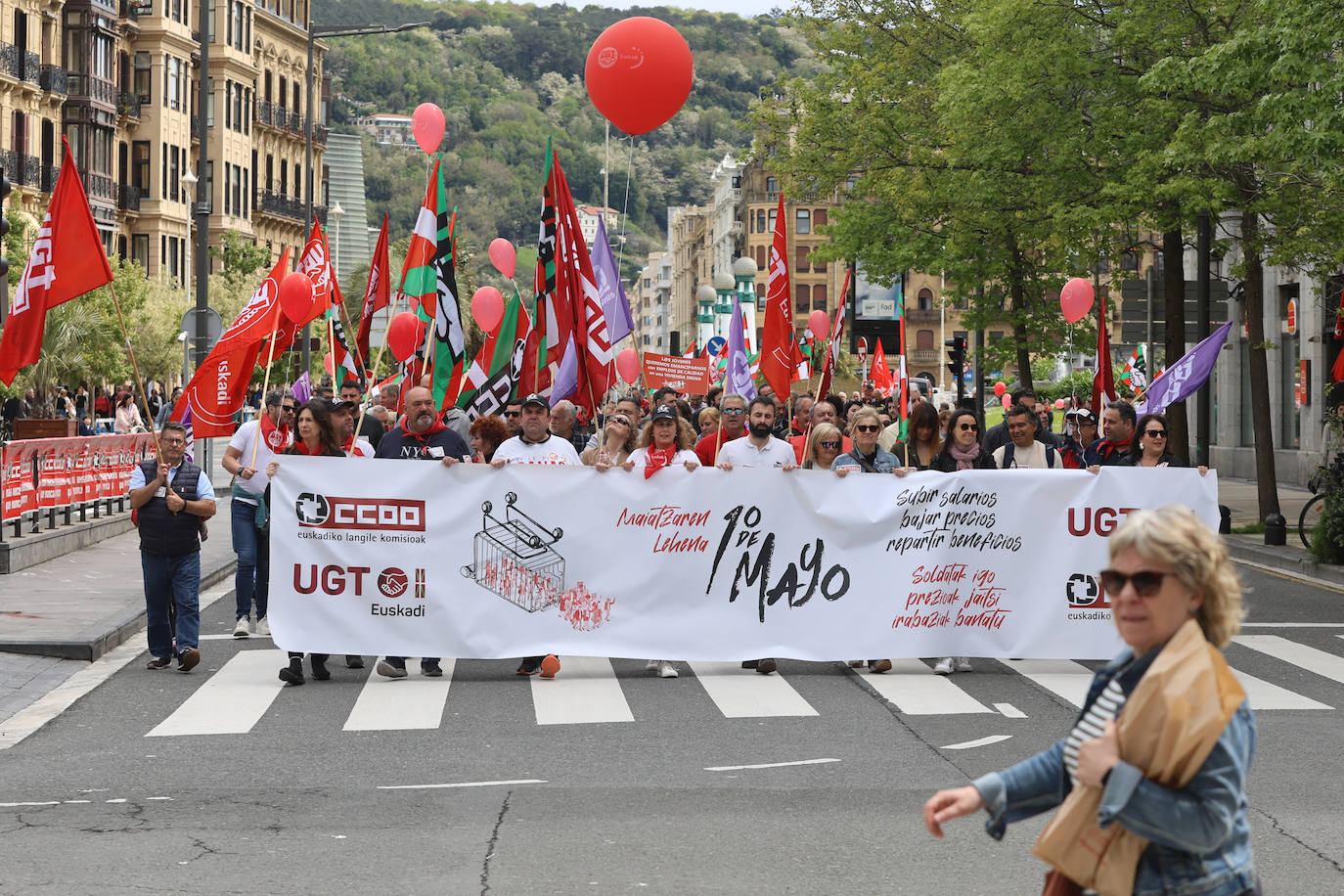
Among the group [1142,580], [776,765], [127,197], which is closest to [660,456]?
[776,765]

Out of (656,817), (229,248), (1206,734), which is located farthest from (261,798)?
(229,248)

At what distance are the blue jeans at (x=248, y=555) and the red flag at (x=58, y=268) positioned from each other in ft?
6.30

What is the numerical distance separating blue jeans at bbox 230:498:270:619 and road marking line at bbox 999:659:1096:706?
5.44 meters

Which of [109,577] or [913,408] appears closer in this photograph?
[913,408]

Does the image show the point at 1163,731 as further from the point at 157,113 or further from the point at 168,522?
the point at 157,113

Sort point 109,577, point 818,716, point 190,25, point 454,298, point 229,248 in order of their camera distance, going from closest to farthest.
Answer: point 818,716 < point 109,577 < point 454,298 < point 229,248 < point 190,25

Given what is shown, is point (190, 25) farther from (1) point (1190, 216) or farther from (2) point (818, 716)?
(2) point (818, 716)

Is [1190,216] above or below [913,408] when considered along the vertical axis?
above

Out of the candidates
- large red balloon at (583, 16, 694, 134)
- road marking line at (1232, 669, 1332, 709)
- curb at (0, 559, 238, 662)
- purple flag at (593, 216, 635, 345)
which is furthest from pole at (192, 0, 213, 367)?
road marking line at (1232, 669, 1332, 709)

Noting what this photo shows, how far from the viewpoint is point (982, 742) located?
30.6 feet

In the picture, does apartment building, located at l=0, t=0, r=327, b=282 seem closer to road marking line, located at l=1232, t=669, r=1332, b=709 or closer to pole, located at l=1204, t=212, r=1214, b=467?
pole, located at l=1204, t=212, r=1214, b=467

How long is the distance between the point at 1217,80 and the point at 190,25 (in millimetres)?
62252

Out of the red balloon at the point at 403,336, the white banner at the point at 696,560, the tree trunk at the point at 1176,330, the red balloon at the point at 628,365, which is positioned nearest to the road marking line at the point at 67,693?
the white banner at the point at 696,560

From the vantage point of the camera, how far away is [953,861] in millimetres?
6855
